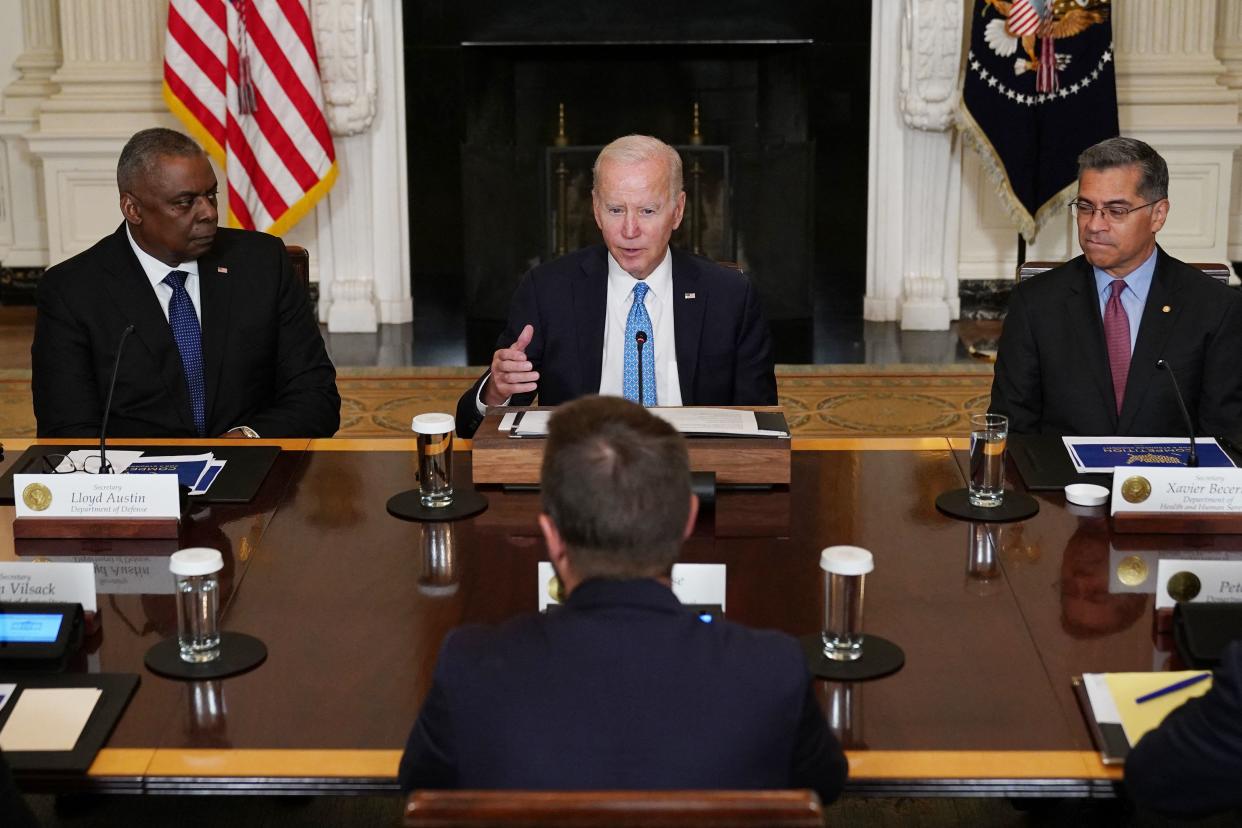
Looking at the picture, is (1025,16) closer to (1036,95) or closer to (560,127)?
(1036,95)

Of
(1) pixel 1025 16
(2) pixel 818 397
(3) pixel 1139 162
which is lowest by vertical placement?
(2) pixel 818 397

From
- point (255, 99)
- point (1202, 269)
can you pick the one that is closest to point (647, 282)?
point (1202, 269)

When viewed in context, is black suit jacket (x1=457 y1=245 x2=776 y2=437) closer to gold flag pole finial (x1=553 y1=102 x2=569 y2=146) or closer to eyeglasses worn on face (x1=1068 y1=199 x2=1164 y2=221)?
eyeglasses worn on face (x1=1068 y1=199 x2=1164 y2=221)

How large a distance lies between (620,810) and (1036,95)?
A: 19.9 feet

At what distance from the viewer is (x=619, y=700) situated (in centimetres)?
156

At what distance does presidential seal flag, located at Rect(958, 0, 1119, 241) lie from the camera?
266 inches

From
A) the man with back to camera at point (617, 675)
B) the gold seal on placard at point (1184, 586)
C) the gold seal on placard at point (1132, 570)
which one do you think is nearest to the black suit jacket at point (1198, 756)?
the man with back to camera at point (617, 675)

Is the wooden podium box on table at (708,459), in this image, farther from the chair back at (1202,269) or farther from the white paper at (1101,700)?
the chair back at (1202,269)

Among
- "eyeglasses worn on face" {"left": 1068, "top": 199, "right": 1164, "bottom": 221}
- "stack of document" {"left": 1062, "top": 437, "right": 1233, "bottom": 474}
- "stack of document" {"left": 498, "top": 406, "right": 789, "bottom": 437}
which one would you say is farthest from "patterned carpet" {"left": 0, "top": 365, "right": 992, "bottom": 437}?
"stack of document" {"left": 498, "top": 406, "right": 789, "bottom": 437}

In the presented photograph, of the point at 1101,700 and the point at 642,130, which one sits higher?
the point at 642,130

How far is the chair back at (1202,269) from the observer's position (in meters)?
3.79

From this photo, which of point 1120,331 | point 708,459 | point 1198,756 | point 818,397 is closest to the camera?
point 1198,756

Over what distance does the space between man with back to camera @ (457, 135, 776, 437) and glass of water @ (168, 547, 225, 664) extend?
1500 millimetres

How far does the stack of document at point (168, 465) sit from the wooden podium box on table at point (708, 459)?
20.9 inches
